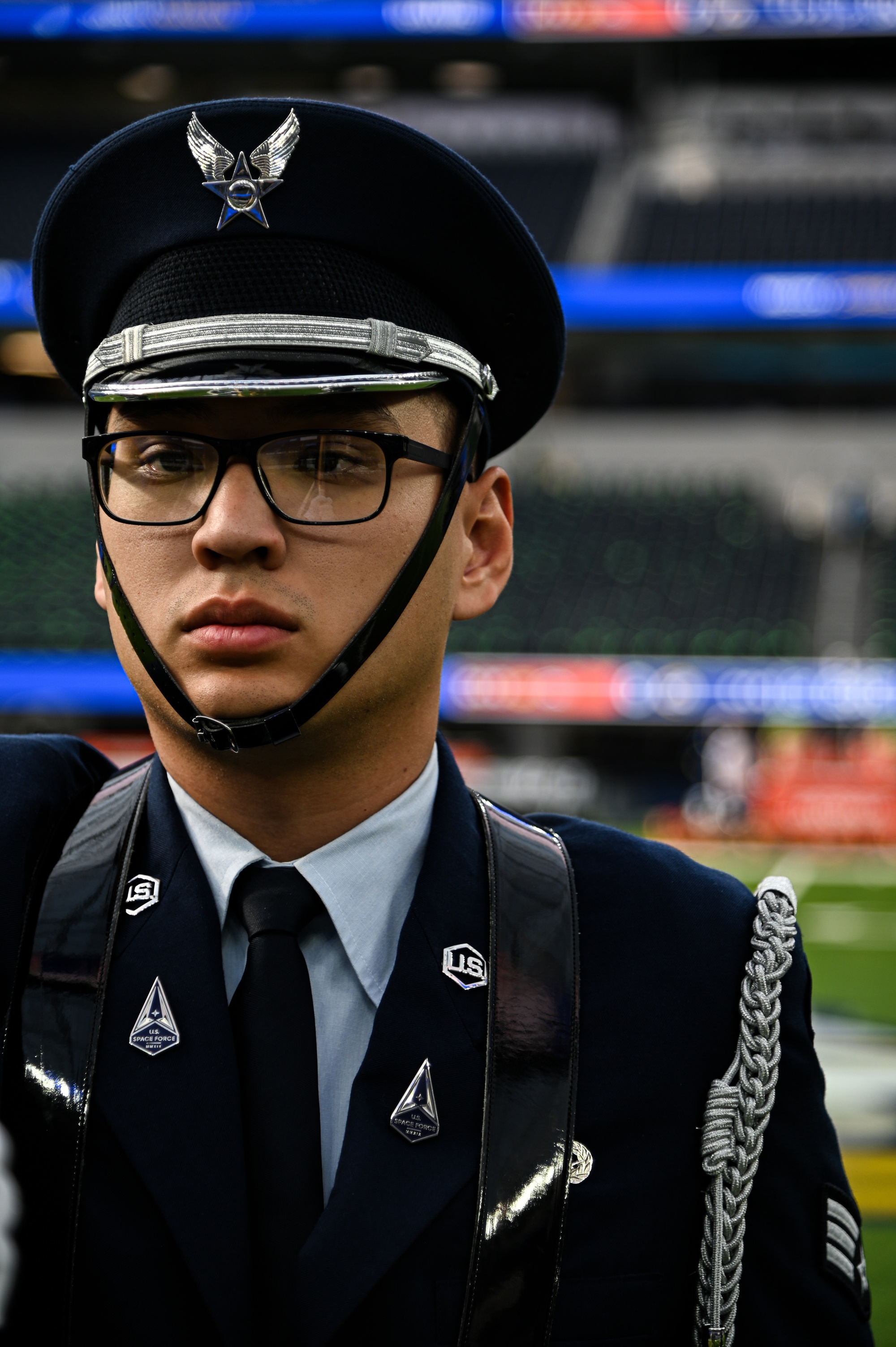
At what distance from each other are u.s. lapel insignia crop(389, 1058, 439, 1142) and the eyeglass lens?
1.69 ft

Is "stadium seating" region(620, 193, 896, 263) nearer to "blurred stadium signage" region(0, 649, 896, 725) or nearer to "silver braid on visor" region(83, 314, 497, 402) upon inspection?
"blurred stadium signage" region(0, 649, 896, 725)

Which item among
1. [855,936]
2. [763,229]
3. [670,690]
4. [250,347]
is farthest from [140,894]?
[763,229]

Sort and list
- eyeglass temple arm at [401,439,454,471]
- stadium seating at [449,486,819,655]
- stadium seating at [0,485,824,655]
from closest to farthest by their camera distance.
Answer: eyeglass temple arm at [401,439,454,471] → stadium seating at [449,486,819,655] → stadium seating at [0,485,824,655]

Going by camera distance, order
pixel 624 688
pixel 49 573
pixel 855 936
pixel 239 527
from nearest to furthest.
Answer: pixel 239 527, pixel 855 936, pixel 624 688, pixel 49 573

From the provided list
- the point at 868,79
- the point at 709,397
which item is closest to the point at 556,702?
the point at 709,397

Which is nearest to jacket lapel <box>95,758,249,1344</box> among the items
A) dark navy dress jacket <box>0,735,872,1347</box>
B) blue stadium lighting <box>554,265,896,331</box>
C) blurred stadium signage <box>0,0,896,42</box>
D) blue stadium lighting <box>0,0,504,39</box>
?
dark navy dress jacket <box>0,735,872,1347</box>

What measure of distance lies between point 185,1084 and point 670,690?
35.5ft

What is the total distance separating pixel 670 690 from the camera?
38.3 ft

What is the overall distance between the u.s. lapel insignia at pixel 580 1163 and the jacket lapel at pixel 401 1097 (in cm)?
10

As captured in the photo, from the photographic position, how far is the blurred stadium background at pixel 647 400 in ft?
38.8

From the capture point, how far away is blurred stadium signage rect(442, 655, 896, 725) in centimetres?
1158

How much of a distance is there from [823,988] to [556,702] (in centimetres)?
573

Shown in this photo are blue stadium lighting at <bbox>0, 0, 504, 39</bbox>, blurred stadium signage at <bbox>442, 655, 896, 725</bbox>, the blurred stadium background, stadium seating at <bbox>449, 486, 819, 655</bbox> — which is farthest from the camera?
blue stadium lighting at <bbox>0, 0, 504, 39</bbox>

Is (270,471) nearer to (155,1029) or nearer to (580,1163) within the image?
(155,1029)
